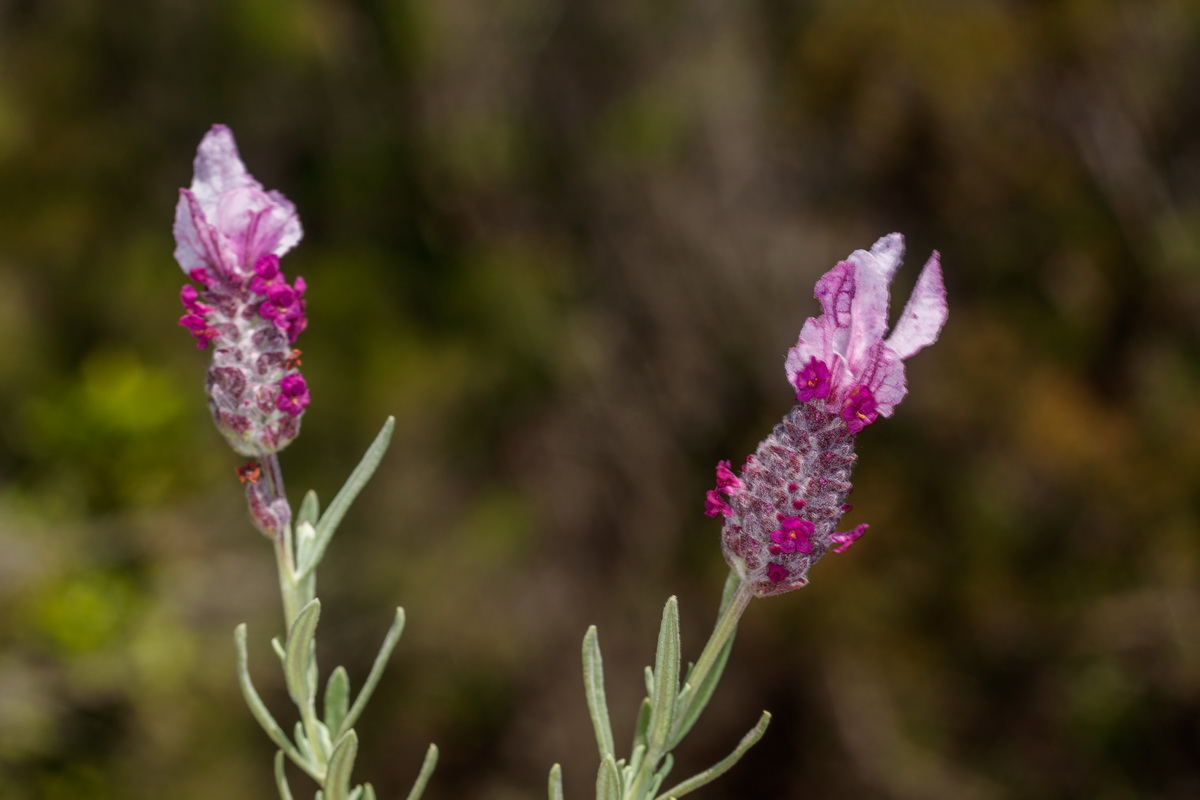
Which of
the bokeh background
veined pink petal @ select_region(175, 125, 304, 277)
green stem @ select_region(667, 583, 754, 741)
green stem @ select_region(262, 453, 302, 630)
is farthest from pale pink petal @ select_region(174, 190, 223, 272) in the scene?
the bokeh background

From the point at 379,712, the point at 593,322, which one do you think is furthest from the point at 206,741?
the point at 593,322

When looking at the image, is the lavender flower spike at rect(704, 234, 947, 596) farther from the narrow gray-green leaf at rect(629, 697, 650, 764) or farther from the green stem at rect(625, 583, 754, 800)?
the narrow gray-green leaf at rect(629, 697, 650, 764)

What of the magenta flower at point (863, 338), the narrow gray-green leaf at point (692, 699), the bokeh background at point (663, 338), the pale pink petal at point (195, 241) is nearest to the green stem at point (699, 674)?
the narrow gray-green leaf at point (692, 699)

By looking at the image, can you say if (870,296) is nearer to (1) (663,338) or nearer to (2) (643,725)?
(2) (643,725)

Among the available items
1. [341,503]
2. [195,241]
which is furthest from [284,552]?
[195,241]

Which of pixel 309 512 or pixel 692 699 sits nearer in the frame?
pixel 692 699

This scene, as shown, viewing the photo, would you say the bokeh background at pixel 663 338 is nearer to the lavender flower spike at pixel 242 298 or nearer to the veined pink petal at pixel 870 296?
the lavender flower spike at pixel 242 298
